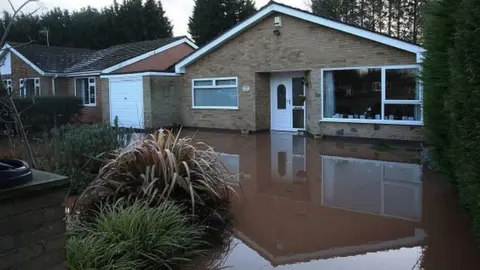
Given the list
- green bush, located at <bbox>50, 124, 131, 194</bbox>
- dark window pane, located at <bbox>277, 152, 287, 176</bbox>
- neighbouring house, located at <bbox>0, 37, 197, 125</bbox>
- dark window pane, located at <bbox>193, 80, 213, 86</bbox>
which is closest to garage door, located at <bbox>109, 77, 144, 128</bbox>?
neighbouring house, located at <bbox>0, 37, 197, 125</bbox>

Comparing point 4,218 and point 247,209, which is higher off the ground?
point 4,218

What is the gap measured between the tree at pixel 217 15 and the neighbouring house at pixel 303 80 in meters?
18.7

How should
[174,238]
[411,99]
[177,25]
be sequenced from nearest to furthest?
[174,238], [411,99], [177,25]

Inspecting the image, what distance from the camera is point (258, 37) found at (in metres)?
15.4

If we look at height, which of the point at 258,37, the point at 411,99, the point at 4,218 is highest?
the point at 258,37

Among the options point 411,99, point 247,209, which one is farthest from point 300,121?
point 247,209

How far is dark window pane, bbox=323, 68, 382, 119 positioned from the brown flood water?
342cm

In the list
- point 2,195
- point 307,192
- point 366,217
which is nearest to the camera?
point 2,195

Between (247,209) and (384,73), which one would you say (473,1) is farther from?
(384,73)

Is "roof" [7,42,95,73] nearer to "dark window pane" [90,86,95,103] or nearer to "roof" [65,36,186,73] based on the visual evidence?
"roof" [65,36,186,73]

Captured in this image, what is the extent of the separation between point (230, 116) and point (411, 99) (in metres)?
6.62

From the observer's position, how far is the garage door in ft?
59.0

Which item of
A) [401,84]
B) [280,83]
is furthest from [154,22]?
[401,84]

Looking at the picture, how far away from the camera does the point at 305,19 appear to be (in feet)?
45.9
